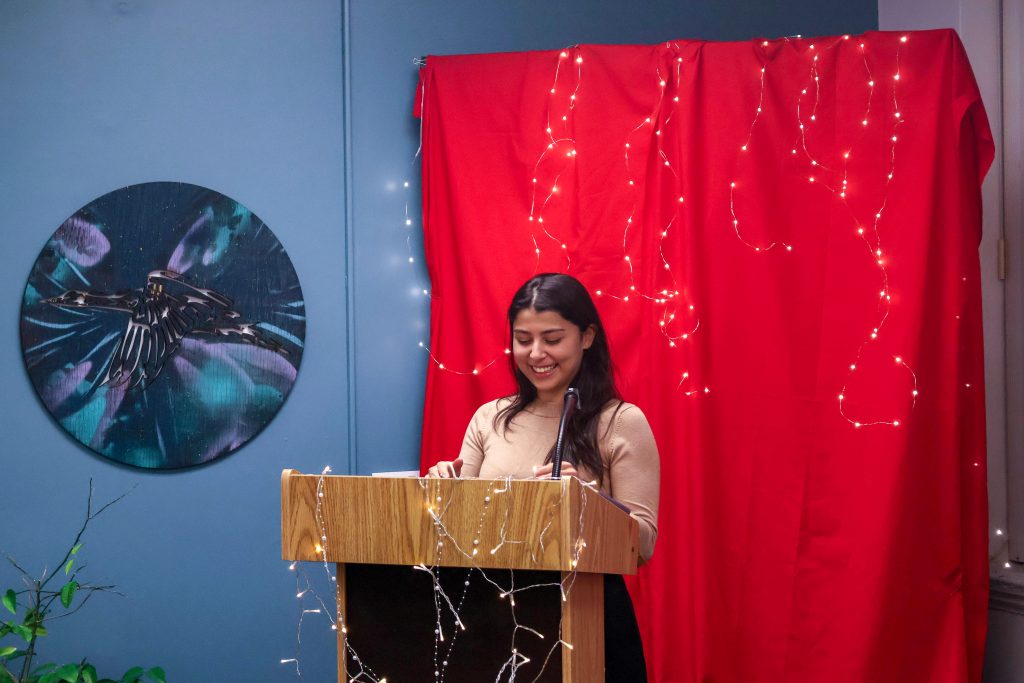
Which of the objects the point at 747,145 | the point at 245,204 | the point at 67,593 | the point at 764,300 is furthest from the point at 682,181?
the point at 67,593

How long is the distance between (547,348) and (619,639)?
1.82 feet

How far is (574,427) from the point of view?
5.77ft

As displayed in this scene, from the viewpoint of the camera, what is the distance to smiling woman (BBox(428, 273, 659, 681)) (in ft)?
5.57

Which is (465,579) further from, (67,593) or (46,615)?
(46,615)

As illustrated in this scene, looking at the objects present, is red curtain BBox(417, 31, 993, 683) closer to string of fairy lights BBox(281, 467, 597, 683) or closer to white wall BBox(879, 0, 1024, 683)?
white wall BBox(879, 0, 1024, 683)

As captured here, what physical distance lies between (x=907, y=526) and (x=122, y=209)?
2.21m

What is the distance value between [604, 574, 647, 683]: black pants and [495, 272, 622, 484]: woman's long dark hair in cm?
26

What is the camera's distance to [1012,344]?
2.45m

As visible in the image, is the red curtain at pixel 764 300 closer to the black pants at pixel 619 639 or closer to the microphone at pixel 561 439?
the black pants at pixel 619 639

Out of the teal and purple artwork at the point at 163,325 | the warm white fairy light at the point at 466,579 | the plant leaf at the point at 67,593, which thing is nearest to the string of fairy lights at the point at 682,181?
the teal and purple artwork at the point at 163,325

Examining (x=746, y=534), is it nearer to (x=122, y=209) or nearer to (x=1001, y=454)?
(x=1001, y=454)

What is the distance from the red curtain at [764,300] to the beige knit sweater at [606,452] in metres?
0.69

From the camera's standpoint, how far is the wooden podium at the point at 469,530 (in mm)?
1288

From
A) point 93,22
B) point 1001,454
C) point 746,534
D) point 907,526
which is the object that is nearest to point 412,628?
point 746,534
